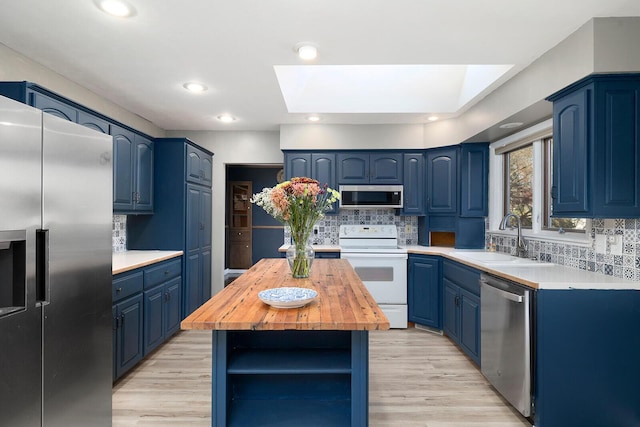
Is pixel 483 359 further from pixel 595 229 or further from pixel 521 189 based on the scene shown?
pixel 521 189

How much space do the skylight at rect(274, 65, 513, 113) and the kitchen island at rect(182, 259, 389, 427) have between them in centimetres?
229

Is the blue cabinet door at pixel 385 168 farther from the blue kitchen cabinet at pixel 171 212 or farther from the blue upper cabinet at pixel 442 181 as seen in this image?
the blue kitchen cabinet at pixel 171 212

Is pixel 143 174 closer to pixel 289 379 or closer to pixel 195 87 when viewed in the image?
pixel 195 87

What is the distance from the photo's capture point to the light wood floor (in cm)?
215

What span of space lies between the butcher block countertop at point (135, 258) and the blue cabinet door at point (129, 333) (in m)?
0.26

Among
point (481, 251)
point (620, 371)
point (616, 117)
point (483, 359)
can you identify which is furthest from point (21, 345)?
point (481, 251)

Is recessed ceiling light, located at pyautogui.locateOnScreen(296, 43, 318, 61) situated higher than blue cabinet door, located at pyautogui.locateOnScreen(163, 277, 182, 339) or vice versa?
recessed ceiling light, located at pyautogui.locateOnScreen(296, 43, 318, 61)

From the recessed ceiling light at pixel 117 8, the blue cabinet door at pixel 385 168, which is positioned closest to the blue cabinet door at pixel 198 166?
the recessed ceiling light at pixel 117 8

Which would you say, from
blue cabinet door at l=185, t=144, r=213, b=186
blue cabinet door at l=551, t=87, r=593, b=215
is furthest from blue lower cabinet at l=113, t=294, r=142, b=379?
blue cabinet door at l=551, t=87, r=593, b=215

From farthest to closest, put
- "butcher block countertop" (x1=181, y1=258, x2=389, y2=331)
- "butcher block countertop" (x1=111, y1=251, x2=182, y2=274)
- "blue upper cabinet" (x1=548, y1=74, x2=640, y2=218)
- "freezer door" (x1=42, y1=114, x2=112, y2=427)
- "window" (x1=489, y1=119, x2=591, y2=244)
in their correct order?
"window" (x1=489, y1=119, x2=591, y2=244) → "butcher block countertop" (x1=111, y1=251, x2=182, y2=274) → "blue upper cabinet" (x1=548, y1=74, x2=640, y2=218) → "freezer door" (x1=42, y1=114, x2=112, y2=427) → "butcher block countertop" (x1=181, y1=258, x2=389, y2=331)

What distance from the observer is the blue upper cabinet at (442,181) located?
3.91m

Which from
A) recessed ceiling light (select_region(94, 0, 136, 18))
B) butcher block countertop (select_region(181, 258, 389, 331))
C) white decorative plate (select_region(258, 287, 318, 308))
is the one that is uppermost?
recessed ceiling light (select_region(94, 0, 136, 18))

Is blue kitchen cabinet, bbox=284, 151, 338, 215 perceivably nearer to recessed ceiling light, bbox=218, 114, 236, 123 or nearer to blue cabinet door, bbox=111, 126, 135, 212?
recessed ceiling light, bbox=218, 114, 236, 123

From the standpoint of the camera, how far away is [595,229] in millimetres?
2287
